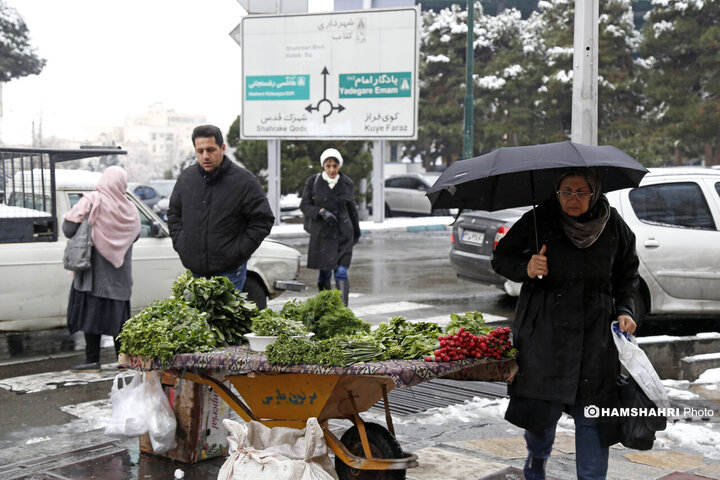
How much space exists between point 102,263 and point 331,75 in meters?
18.1

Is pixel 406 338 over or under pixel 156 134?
under

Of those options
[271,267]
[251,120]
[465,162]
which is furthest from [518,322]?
[251,120]

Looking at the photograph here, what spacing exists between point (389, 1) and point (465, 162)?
1893 inches

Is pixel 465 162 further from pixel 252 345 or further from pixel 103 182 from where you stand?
pixel 103 182

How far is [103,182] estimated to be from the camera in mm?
7445

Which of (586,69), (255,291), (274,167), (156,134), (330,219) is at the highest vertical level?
(156,134)

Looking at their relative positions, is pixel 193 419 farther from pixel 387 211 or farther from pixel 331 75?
pixel 387 211

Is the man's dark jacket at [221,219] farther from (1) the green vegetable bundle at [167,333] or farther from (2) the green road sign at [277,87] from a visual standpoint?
(2) the green road sign at [277,87]

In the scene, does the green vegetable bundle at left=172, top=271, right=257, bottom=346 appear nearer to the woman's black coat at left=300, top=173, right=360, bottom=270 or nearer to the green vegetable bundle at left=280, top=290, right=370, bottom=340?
the green vegetable bundle at left=280, top=290, right=370, bottom=340

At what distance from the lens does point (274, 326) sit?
426 centimetres

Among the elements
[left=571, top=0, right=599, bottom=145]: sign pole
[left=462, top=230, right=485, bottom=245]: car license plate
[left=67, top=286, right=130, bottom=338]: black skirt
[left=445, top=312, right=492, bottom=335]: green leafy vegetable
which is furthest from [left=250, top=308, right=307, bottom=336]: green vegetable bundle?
[left=571, top=0, right=599, bottom=145]: sign pole

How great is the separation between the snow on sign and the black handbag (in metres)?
20.4

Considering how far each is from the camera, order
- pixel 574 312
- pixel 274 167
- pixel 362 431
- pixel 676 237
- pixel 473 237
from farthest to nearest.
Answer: pixel 274 167 < pixel 473 237 < pixel 676 237 < pixel 362 431 < pixel 574 312

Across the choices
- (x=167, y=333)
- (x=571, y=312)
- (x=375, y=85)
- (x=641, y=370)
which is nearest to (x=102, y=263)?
(x=167, y=333)
